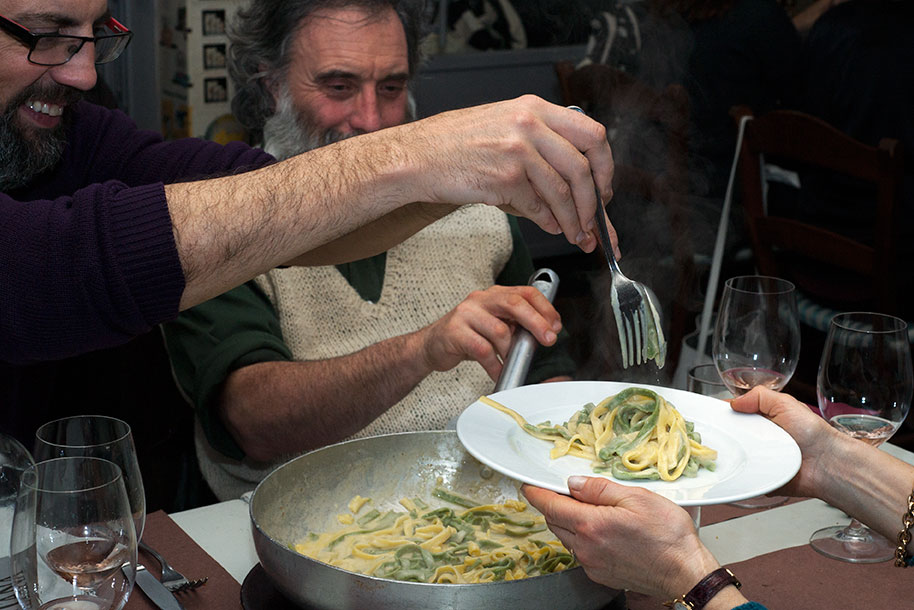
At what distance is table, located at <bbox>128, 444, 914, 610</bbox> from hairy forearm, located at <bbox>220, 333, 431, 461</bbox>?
1.10 ft

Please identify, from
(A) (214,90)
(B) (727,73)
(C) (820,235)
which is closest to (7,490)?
(C) (820,235)

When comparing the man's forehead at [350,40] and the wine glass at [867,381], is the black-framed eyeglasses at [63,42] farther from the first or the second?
the wine glass at [867,381]

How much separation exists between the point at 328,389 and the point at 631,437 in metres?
0.71

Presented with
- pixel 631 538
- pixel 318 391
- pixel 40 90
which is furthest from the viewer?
pixel 318 391

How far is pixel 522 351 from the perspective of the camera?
1496 mm

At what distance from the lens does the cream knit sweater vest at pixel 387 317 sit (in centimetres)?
191

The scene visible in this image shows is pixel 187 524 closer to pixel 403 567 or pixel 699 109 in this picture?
pixel 403 567

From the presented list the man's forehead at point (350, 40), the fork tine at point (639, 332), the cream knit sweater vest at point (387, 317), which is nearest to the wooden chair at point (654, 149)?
the cream knit sweater vest at point (387, 317)

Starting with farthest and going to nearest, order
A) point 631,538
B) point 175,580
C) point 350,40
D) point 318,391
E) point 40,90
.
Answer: point 350,40 < point 318,391 < point 40,90 < point 175,580 < point 631,538

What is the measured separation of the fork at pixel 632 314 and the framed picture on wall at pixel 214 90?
2458mm

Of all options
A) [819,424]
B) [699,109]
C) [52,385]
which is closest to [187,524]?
[52,385]

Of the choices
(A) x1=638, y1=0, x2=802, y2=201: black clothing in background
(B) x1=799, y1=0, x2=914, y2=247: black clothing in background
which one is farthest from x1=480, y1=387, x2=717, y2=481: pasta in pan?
A: (A) x1=638, y1=0, x2=802, y2=201: black clothing in background

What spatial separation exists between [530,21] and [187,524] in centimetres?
435

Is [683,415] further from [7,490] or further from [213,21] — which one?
[213,21]
